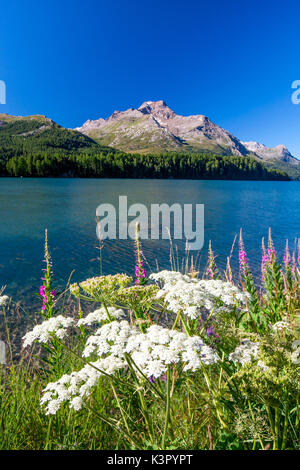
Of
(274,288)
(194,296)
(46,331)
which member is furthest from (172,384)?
(274,288)

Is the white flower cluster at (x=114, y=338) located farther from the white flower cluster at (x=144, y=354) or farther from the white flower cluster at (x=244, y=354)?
the white flower cluster at (x=244, y=354)

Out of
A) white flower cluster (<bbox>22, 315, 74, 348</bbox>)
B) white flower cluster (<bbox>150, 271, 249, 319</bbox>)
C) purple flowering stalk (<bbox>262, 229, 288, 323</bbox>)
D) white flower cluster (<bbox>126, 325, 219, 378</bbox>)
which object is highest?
white flower cluster (<bbox>150, 271, 249, 319</bbox>)

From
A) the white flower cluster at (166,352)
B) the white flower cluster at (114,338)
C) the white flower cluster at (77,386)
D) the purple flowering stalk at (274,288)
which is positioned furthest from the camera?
the purple flowering stalk at (274,288)

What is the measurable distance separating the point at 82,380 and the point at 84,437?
1.26 m

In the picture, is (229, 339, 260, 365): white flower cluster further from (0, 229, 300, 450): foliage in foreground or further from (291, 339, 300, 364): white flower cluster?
(291, 339, 300, 364): white flower cluster

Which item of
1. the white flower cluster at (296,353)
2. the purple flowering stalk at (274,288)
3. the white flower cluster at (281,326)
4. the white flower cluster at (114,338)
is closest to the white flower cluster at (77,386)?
the white flower cluster at (114,338)

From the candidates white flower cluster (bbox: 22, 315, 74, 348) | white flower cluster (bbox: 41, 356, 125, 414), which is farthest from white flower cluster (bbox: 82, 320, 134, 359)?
white flower cluster (bbox: 22, 315, 74, 348)

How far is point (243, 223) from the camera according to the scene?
4478cm

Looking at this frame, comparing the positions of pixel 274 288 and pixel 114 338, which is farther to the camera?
pixel 274 288

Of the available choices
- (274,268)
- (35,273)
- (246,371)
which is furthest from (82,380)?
(35,273)

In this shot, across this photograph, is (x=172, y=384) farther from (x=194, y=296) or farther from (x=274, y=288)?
(x=274, y=288)

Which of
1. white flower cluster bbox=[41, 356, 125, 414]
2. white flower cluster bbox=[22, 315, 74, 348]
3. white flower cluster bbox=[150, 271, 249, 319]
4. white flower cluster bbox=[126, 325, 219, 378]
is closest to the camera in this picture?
white flower cluster bbox=[126, 325, 219, 378]

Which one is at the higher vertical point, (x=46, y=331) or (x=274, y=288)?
(x=46, y=331)

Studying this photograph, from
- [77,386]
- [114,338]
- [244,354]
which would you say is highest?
[114,338]
